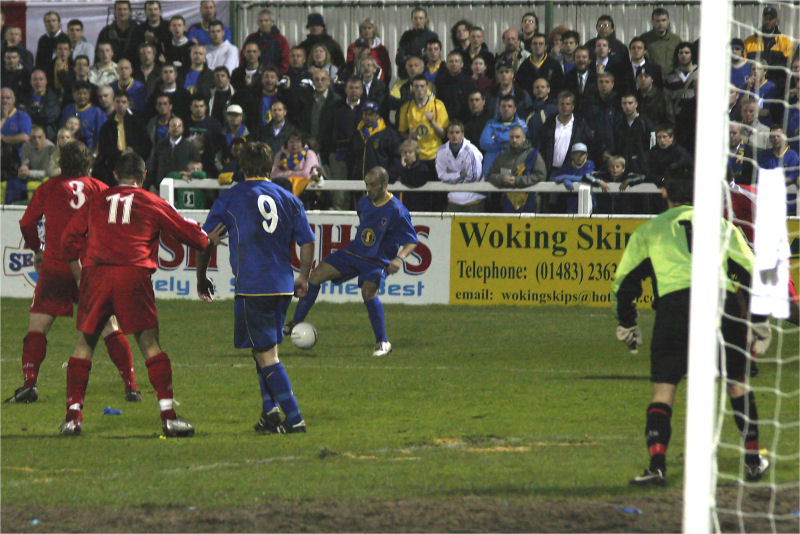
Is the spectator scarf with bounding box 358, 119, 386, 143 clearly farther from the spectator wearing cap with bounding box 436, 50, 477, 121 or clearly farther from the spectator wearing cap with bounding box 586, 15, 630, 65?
the spectator wearing cap with bounding box 586, 15, 630, 65

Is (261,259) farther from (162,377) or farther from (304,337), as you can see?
(304,337)

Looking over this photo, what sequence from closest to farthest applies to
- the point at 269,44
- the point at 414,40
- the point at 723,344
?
1. the point at 723,344
2. the point at 414,40
3. the point at 269,44

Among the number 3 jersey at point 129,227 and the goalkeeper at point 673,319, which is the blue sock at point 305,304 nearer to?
the number 3 jersey at point 129,227

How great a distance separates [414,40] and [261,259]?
11.3 m

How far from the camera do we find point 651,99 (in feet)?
56.0

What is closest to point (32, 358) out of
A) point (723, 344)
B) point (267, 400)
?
point (267, 400)

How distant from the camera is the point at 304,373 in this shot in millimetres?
11586

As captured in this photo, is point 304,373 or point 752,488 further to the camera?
point 304,373

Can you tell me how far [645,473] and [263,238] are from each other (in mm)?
3009

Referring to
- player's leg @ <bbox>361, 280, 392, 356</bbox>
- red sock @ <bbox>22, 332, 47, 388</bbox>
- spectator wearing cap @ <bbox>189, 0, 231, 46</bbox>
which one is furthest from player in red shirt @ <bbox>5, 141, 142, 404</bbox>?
spectator wearing cap @ <bbox>189, 0, 231, 46</bbox>

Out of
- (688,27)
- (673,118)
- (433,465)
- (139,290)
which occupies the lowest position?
(433,465)

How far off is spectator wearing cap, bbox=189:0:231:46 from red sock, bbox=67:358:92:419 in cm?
1277

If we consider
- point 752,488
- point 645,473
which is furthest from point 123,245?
point 752,488

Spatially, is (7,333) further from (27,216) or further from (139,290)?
(139,290)
